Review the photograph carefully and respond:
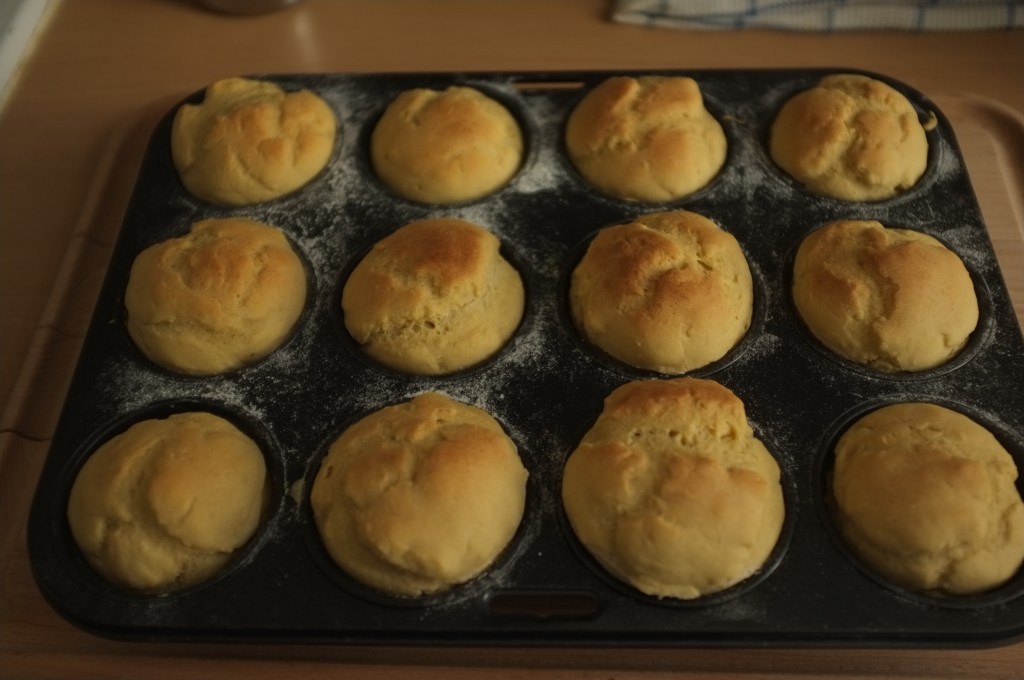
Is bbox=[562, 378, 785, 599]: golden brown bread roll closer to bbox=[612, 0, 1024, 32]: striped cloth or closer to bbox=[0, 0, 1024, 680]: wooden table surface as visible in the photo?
bbox=[0, 0, 1024, 680]: wooden table surface

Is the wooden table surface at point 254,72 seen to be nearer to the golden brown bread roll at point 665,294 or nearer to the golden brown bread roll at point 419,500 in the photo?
the golden brown bread roll at point 419,500

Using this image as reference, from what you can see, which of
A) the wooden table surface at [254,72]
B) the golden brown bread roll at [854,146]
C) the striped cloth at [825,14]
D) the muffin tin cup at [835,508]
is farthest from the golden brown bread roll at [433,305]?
the striped cloth at [825,14]

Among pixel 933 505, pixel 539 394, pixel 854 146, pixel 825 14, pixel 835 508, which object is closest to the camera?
pixel 933 505

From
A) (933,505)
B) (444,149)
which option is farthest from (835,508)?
(444,149)

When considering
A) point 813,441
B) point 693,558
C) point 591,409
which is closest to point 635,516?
point 693,558

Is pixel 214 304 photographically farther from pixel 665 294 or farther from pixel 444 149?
pixel 665 294

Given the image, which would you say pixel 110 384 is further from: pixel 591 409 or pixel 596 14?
pixel 596 14

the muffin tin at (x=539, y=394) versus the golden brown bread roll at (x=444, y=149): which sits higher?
the golden brown bread roll at (x=444, y=149)
